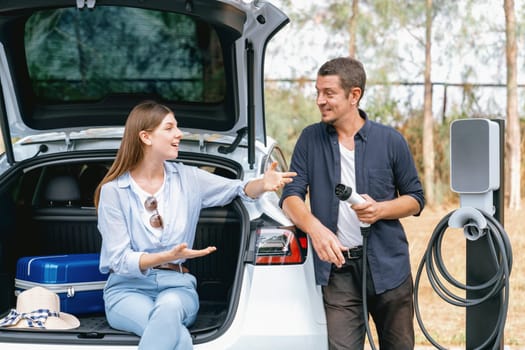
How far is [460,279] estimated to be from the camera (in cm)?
932

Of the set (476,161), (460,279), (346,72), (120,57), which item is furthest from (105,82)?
(460,279)

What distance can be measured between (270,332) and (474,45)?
8.81m

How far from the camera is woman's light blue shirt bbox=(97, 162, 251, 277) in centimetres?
335

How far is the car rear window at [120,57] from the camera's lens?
4.20 meters

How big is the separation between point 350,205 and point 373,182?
16 centimetres

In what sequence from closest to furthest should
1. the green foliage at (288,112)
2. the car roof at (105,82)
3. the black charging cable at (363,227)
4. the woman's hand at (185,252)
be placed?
the woman's hand at (185,252) < the black charging cable at (363,227) < the car roof at (105,82) < the green foliage at (288,112)

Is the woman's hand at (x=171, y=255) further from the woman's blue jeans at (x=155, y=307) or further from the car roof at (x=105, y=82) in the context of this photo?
the car roof at (x=105, y=82)

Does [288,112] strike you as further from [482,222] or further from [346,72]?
[482,222]

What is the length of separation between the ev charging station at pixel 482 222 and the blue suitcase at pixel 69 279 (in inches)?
65.5

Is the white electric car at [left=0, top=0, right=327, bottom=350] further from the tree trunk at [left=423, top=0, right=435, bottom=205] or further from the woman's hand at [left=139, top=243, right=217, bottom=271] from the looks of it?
the tree trunk at [left=423, top=0, right=435, bottom=205]

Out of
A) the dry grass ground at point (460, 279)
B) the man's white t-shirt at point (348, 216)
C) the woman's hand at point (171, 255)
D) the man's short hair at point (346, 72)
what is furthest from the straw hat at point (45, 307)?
the dry grass ground at point (460, 279)

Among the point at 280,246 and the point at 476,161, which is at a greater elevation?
the point at 476,161

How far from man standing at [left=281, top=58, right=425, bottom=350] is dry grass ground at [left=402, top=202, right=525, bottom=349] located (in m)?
2.26

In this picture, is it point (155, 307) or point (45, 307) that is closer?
point (155, 307)
